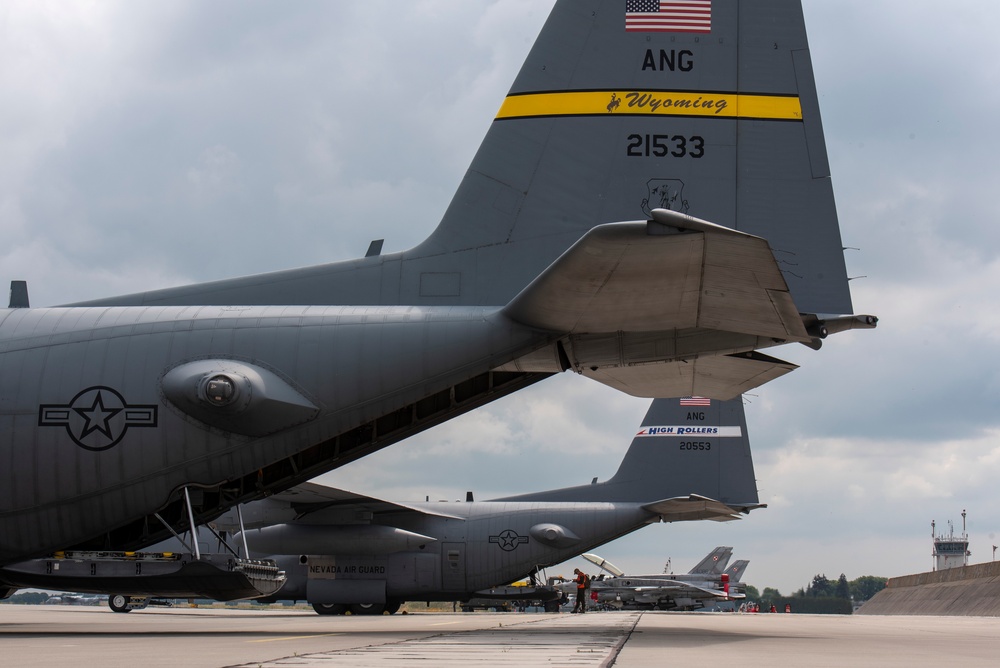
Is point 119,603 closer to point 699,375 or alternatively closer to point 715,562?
point 699,375

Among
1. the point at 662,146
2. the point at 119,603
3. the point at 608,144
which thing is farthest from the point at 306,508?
the point at 662,146

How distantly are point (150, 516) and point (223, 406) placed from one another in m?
2.00

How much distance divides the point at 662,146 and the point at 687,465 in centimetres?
1909

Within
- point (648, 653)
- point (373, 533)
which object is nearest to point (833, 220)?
point (648, 653)

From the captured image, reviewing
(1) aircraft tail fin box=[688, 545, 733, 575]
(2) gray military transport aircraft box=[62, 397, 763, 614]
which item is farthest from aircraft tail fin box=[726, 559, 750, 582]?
(2) gray military transport aircraft box=[62, 397, 763, 614]

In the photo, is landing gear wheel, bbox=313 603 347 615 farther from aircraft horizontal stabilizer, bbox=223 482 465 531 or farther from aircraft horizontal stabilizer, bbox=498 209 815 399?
aircraft horizontal stabilizer, bbox=498 209 815 399

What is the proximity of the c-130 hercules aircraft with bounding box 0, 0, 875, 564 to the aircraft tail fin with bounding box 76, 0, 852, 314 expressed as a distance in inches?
1.0

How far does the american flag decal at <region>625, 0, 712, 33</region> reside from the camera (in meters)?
12.6

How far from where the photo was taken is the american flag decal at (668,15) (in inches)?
495

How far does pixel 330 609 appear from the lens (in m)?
26.3

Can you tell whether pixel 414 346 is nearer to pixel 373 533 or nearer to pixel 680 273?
pixel 680 273

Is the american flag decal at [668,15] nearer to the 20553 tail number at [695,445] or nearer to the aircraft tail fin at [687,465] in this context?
the aircraft tail fin at [687,465]

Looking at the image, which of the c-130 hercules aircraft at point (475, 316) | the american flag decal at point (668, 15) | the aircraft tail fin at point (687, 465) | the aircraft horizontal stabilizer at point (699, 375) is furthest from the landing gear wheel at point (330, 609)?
the american flag decal at point (668, 15)

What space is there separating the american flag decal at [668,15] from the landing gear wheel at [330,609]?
18.2 meters
